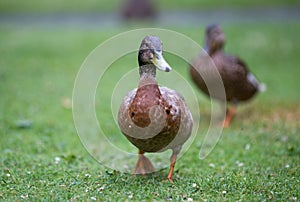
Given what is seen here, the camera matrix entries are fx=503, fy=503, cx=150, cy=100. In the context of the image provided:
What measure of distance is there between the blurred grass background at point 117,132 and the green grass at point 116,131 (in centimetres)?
1

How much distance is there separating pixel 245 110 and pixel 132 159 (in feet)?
10.1

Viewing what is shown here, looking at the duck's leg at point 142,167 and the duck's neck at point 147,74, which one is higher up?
the duck's neck at point 147,74

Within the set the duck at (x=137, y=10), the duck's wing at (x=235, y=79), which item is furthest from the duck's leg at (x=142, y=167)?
the duck at (x=137, y=10)

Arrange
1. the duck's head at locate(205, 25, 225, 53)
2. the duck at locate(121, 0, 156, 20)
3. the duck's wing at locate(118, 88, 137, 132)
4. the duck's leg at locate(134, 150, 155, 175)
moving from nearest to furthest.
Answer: the duck's wing at locate(118, 88, 137, 132)
the duck's leg at locate(134, 150, 155, 175)
the duck's head at locate(205, 25, 225, 53)
the duck at locate(121, 0, 156, 20)

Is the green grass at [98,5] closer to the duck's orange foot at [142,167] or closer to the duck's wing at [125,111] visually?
the duck's orange foot at [142,167]

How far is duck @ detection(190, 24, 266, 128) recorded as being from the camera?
7789mm

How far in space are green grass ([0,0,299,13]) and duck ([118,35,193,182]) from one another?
50.0 feet

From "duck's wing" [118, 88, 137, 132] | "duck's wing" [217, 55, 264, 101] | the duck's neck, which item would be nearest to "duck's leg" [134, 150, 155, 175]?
"duck's wing" [118, 88, 137, 132]

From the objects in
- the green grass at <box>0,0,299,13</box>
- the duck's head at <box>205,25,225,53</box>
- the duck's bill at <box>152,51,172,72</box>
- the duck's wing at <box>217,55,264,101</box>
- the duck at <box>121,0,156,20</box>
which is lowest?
the duck's bill at <box>152,51,172,72</box>

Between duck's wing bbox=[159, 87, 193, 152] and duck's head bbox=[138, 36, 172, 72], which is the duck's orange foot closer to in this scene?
duck's wing bbox=[159, 87, 193, 152]

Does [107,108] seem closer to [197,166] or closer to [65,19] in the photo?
[197,166]

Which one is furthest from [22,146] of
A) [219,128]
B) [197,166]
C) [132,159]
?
[219,128]

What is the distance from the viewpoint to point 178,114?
4871 millimetres

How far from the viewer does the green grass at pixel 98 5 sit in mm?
19734
